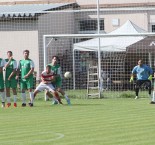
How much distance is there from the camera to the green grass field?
15000 mm

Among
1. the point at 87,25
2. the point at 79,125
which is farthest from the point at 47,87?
the point at 87,25

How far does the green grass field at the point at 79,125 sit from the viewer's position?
15.0 meters

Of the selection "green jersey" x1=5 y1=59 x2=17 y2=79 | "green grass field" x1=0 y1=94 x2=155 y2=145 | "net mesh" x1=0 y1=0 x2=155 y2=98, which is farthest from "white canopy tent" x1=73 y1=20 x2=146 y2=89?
"green grass field" x1=0 y1=94 x2=155 y2=145

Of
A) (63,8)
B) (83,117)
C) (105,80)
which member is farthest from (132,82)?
(83,117)

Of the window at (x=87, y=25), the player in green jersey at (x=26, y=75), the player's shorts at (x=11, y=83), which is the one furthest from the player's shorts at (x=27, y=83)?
the window at (x=87, y=25)

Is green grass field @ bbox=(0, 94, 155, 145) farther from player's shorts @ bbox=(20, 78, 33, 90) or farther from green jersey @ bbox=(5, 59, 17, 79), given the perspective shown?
green jersey @ bbox=(5, 59, 17, 79)

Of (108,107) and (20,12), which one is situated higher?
(20,12)

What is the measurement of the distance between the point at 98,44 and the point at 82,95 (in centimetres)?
296

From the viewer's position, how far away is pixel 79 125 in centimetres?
1791

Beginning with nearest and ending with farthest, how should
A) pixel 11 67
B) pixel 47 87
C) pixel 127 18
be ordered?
pixel 47 87, pixel 11 67, pixel 127 18

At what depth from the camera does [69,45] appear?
34.9m

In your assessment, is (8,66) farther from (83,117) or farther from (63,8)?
(63,8)

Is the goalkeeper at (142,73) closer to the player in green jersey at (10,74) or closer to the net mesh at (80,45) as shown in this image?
the net mesh at (80,45)

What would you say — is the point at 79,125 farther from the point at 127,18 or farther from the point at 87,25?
the point at 127,18
